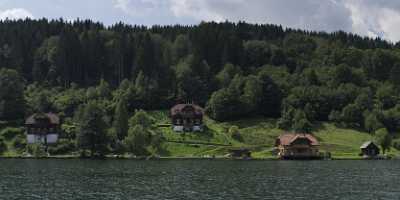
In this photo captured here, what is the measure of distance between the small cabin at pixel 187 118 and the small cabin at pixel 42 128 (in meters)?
34.7

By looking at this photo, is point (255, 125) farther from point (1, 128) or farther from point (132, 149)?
point (1, 128)

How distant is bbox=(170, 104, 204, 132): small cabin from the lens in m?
174

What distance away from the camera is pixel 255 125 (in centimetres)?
17888

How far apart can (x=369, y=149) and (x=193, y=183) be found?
8487 cm

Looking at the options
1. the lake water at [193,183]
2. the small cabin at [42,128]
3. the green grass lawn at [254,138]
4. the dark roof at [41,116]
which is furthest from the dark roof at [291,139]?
the dark roof at [41,116]

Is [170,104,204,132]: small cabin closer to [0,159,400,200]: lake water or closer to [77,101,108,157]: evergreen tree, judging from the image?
[77,101,108,157]: evergreen tree

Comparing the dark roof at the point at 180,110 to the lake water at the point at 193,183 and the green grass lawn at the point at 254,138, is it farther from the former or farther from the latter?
the lake water at the point at 193,183

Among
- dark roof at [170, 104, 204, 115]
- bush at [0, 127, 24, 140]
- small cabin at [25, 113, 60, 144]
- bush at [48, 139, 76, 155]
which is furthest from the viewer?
dark roof at [170, 104, 204, 115]

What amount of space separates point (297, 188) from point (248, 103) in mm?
114755

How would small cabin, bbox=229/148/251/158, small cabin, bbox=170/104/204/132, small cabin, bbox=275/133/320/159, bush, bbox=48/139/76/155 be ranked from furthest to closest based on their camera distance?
small cabin, bbox=170/104/204/132 → bush, bbox=48/139/76/155 → small cabin, bbox=275/133/320/159 → small cabin, bbox=229/148/251/158

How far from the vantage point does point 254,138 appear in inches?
6427

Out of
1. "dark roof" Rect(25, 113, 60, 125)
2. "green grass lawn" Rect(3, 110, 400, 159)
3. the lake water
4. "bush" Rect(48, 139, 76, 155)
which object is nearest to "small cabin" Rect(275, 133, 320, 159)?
"green grass lawn" Rect(3, 110, 400, 159)

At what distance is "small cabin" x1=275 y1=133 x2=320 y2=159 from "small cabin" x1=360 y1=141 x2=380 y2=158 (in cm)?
1197

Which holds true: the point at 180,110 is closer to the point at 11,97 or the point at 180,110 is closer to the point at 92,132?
the point at 92,132
